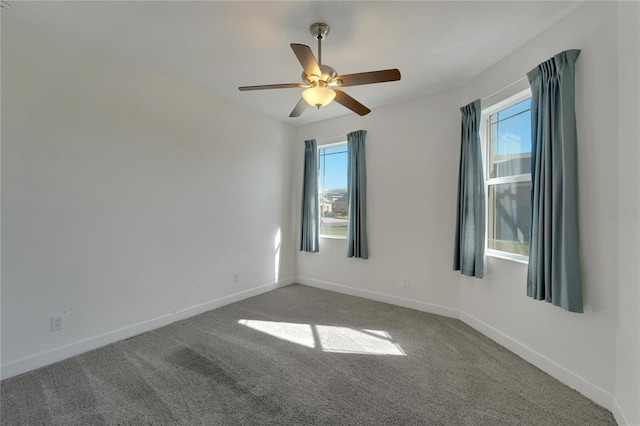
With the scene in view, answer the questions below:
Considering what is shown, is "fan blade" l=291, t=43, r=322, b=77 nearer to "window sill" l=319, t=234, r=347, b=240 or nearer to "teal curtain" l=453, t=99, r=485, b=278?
"teal curtain" l=453, t=99, r=485, b=278

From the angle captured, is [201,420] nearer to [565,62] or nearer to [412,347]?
[412,347]

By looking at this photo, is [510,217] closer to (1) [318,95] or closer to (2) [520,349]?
(2) [520,349]

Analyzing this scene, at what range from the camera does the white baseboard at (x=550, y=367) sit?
1.87 meters

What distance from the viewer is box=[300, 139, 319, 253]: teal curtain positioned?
4.53m

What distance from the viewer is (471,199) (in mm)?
2947

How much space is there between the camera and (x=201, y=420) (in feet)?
5.57

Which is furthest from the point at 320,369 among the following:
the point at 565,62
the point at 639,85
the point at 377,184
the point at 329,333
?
the point at 565,62

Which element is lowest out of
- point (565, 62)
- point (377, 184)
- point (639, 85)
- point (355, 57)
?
point (377, 184)

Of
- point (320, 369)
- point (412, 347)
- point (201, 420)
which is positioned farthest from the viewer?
point (412, 347)

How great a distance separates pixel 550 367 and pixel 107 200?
13.5ft

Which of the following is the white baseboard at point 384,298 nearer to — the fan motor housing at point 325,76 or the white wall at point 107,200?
the white wall at point 107,200

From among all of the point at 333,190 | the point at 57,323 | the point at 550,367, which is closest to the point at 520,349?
the point at 550,367

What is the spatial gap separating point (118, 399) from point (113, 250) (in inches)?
53.5

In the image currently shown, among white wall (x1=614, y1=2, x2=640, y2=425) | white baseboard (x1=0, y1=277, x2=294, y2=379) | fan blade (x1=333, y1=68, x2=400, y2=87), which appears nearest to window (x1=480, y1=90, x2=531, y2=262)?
white wall (x1=614, y1=2, x2=640, y2=425)
